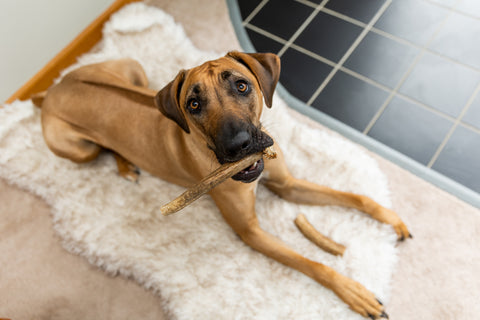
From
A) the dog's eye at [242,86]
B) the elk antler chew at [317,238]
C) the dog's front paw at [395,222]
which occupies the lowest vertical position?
the elk antler chew at [317,238]

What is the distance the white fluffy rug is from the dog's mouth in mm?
912

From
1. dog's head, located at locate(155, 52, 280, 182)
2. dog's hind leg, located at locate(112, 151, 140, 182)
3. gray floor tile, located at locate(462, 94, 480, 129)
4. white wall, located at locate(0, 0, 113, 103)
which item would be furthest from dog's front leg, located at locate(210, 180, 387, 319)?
white wall, located at locate(0, 0, 113, 103)

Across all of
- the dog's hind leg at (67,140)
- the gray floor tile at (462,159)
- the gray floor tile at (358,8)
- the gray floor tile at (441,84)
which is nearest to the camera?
the dog's hind leg at (67,140)

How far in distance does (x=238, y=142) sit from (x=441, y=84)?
2546mm

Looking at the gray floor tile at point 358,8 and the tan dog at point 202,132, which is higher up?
the gray floor tile at point 358,8

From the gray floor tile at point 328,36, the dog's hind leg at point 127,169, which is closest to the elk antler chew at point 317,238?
the dog's hind leg at point 127,169

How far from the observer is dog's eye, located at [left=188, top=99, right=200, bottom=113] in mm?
2268

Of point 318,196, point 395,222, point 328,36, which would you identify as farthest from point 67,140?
point 328,36

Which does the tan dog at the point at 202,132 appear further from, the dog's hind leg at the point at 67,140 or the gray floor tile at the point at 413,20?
the gray floor tile at the point at 413,20

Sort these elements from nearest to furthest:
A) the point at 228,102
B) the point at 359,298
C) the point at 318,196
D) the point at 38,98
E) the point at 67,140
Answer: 1. the point at 228,102
2. the point at 359,298
3. the point at 318,196
4. the point at 67,140
5. the point at 38,98

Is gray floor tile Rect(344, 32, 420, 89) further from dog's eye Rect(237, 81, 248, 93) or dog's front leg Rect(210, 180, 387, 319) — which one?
dog's eye Rect(237, 81, 248, 93)

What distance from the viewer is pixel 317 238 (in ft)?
9.97

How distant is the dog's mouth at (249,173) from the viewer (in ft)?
7.75

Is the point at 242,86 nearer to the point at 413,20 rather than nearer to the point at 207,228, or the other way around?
the point at 207,228
